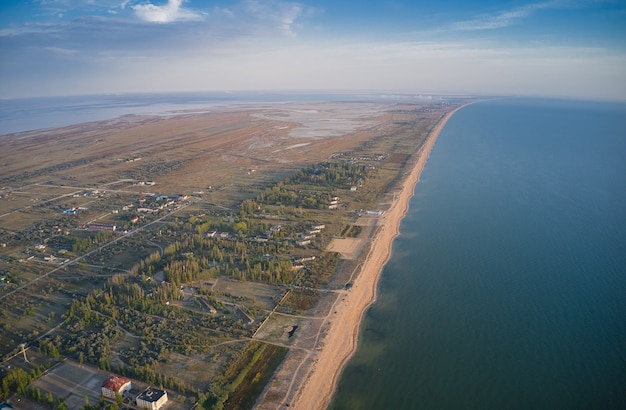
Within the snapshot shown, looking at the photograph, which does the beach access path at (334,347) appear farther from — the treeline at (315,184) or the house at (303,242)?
the treeline at (315,184)

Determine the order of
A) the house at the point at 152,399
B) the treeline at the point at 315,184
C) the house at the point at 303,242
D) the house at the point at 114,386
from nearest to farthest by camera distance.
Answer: the house at the point at 152,399 < the house at the point at 114,386 < the house at the point at 303,242 < the treeline at the point at 315,184

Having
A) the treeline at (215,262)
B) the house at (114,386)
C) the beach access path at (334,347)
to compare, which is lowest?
the beach access path at (334,347)

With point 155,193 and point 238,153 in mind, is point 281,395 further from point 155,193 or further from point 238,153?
point 238,153

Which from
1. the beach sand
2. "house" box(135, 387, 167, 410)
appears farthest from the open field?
"house" box(135, 387, 167, 410)

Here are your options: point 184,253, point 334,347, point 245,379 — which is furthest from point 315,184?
point 245,379

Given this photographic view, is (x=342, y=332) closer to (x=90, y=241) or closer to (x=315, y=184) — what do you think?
(x=90, y=241)

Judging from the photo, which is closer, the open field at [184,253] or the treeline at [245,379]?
the treeline at [245,379]

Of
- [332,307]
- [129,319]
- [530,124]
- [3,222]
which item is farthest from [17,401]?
[530,124]

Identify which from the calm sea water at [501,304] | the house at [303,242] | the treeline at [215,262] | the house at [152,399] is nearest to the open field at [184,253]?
the treeline at [215,262]
